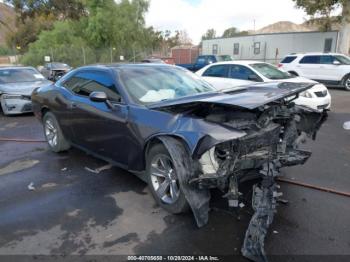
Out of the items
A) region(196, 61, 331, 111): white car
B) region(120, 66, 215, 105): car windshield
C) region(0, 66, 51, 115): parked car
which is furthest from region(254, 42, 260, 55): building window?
region(120, 66, 215, 105): car windshield

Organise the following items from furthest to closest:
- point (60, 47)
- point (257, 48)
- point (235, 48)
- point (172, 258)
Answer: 1. point (235, 48)
2. point (257, 48)
3. point (60, 47)
4. point (172, 258)

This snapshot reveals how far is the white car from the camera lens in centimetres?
846

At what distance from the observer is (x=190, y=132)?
314cm

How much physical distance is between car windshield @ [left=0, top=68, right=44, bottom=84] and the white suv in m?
11.6

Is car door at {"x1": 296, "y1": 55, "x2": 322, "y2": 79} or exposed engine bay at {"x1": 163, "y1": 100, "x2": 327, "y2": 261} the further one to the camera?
car door at {"x1": 296, "y1": 55, "x2": 322, "y2": 79}

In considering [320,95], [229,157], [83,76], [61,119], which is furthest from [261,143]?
[320,95]

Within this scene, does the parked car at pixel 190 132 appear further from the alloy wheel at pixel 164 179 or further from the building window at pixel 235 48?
the building window at pixel 235 48

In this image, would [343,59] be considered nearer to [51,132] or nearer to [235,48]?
[51,132]

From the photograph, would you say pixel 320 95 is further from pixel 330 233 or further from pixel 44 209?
pixel 44 209

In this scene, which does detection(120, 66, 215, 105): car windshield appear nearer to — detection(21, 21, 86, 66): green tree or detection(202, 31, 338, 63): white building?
detection(202, 31, 338, 63): white building

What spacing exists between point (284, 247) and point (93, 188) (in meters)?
2.61

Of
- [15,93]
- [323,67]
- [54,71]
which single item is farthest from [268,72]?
[54,71]

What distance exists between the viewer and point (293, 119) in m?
3.91

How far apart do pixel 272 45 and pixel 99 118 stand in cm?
3104
